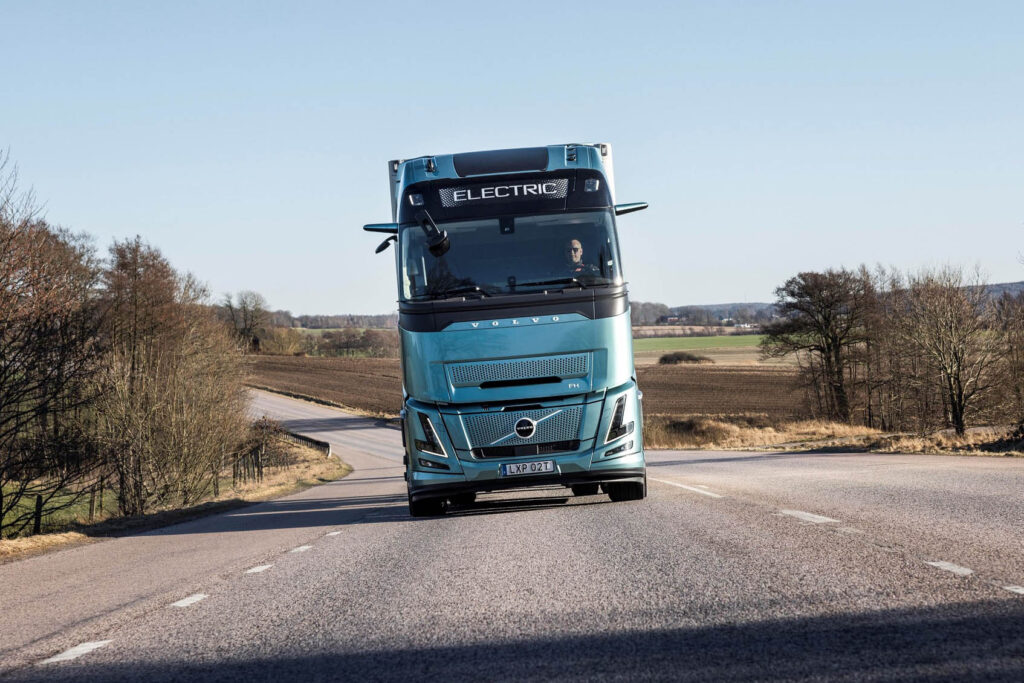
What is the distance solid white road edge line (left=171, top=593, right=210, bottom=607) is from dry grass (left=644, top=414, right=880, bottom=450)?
40.2 m

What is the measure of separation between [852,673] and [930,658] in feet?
1.34

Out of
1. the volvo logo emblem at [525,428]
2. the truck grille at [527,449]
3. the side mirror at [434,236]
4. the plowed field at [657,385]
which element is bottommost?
the plowed field at [657,385]

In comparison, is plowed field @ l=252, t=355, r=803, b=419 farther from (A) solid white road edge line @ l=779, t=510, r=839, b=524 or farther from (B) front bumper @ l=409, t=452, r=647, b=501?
(A) solid white road edge line @ l=779, t=510, r=839, b=524

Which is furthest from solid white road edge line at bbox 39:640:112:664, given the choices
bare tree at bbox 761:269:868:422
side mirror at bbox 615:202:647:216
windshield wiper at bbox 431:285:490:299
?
bare tree at bbox 761:269:868:422

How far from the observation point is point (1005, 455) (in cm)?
2405

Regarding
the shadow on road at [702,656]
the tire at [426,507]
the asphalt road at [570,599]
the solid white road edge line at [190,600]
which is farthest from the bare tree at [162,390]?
the shadow on road at [702,656]

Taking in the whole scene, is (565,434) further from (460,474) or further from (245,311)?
(245,311)

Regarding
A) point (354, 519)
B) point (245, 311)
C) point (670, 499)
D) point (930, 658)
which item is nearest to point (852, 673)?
point (930, 658)

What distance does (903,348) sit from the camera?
49031 millimetres

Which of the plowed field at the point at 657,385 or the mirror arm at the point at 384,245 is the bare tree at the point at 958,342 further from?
the mirror arm at the point at 384,245

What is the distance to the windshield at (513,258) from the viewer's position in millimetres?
11250

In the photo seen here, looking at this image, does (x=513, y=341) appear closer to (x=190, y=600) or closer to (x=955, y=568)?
(x=190, y=600)

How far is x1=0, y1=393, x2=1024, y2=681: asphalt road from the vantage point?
4.68 metres

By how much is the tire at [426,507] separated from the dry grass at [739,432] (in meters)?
34.8
